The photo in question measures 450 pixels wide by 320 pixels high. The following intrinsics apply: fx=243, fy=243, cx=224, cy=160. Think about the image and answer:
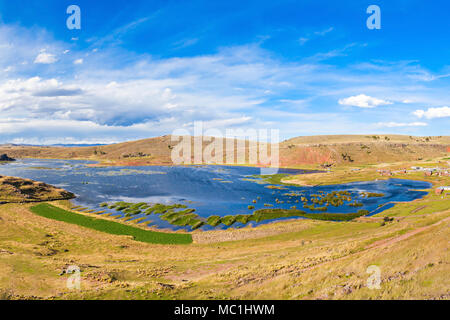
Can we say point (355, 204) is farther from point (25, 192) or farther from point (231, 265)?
point (25, 192)

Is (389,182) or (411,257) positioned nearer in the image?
(411,257)

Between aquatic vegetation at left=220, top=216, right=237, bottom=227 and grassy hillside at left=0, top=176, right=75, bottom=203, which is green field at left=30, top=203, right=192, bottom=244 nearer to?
grassy hillside at left=0, top=176, right=75, bottom=203

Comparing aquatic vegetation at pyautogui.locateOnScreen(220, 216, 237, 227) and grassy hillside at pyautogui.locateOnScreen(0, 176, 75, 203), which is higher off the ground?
grassy hillside at pyautogui.locateOnScreen(0, 176, 75, 203)

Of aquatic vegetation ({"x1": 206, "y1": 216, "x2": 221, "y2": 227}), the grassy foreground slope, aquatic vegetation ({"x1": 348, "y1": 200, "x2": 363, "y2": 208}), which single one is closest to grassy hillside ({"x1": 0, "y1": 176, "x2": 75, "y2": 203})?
the grassy foreground slope

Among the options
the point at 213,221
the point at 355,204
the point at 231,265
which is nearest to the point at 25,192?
the point at 213,221

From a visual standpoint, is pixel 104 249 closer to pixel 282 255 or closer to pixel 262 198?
pixel 282 255

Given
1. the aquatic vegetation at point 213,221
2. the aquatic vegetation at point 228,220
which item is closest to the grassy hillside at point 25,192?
the aquatic vegetation at point 213,221

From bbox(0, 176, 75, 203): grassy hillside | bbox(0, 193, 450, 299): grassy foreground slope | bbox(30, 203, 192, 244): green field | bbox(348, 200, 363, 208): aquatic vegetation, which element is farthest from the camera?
bbox(0, 176, 75, 203): grassy hillside
